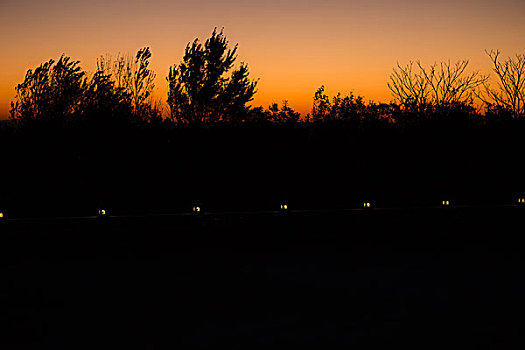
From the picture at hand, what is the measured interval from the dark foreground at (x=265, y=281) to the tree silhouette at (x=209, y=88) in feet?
58.9

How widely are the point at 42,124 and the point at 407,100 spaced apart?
18.4m

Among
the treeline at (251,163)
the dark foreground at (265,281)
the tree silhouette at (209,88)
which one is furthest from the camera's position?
the tree silhouette at (209,88)

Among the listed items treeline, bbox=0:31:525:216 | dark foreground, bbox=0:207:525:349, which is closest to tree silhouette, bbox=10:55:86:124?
treeline, bbox=0:31:525:216

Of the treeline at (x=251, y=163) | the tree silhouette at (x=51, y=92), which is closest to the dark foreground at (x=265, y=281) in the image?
the treeline at (x=251, y=163)

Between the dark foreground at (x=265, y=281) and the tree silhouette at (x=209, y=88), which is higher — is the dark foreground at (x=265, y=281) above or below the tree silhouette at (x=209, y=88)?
below

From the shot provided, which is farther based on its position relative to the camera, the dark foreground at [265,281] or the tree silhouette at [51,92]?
the tree silhouette at [51,92]

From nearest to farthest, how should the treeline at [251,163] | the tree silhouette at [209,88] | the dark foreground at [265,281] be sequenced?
the dark foreground at [265,281], the treeline at [251,163], the tree silhouette at [209,88]

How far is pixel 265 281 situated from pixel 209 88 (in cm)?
2539

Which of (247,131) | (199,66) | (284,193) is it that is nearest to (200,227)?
(284,193)

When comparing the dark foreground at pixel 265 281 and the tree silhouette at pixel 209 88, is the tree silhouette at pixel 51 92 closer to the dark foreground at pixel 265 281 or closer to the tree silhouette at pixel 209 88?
the tree silhouette at pixel 209 88

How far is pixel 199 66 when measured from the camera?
34562 mm

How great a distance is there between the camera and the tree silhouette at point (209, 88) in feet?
109

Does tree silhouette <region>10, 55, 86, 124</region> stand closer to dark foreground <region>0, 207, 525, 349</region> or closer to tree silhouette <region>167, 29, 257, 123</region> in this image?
tree silhouette <region>167, 29, 257, 123</region>

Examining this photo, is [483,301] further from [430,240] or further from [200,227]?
[200,227]
